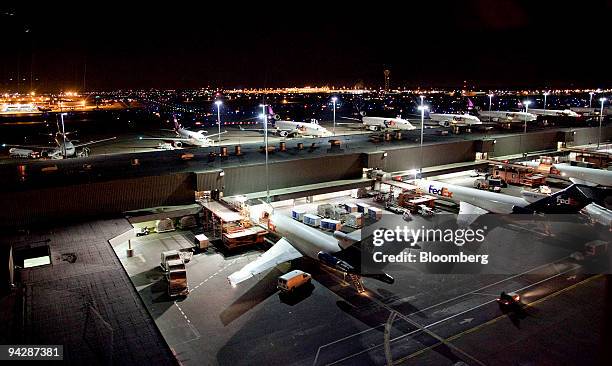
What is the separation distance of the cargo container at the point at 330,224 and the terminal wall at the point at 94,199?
52.2 feet

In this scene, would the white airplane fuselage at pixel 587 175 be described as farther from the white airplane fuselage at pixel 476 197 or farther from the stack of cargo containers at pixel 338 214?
the stack of cargo containers at pixel 338 214

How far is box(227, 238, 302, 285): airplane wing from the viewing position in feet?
114

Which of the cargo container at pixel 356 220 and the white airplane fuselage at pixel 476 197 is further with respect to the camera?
the white airplane fuselage at pixel 476 197

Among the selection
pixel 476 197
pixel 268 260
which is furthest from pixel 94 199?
pixel 476 197

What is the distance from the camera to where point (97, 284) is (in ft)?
102

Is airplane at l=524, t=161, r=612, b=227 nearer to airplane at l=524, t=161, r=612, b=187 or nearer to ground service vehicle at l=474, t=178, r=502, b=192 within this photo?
airplane at l=524, t=161, r=612, b=187

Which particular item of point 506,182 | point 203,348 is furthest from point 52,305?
point 506,182

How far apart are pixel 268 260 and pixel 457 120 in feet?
294

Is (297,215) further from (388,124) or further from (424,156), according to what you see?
(388,124)

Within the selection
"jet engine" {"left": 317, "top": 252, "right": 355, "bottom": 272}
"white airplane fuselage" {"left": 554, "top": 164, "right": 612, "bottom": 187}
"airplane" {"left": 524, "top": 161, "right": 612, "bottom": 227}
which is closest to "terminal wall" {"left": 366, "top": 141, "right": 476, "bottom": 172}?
"airplane" {"left": 524, "top": 161, "right": 612, "bottom": 227}

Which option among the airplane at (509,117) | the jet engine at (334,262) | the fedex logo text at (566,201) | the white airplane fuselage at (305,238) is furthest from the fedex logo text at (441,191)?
the airplane at (509,117)

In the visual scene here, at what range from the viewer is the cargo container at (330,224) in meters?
47.8

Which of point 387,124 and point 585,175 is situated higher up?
point 387,124

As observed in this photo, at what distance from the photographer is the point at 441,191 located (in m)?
59.5
